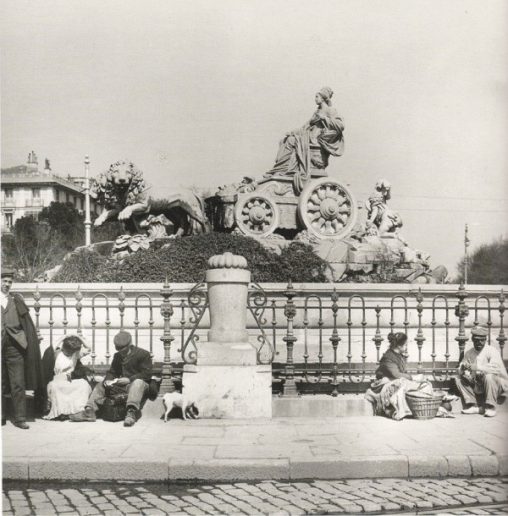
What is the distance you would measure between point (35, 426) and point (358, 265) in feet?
34.7

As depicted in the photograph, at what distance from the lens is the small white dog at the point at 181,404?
8852 millimetres

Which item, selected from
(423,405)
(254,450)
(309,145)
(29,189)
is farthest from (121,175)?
(29,189)

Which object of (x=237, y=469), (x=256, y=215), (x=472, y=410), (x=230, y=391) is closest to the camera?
(x=237, y=469)

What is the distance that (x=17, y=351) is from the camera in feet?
28.8

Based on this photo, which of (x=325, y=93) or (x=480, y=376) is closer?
(x=480, y=376)

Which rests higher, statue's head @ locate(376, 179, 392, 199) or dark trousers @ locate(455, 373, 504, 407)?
statue's head @ locate(376, 179, 392, 199)

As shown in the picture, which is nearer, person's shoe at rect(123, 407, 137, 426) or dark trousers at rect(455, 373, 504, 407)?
person's shoe at rect(123, 407, 137, 426)

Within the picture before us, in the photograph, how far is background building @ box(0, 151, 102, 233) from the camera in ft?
181

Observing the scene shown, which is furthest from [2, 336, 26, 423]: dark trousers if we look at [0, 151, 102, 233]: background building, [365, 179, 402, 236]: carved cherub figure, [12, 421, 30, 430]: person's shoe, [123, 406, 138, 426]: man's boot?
[0, 151, 102, 233]: background building

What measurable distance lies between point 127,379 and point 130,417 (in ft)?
1.90

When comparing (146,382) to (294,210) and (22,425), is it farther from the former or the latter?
(294,210)

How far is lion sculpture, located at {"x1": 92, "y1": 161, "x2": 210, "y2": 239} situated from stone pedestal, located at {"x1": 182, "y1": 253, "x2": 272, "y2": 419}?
8.59 meters

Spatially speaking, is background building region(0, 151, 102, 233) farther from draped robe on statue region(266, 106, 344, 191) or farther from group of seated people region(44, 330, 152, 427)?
group of seated people region(44, 330, 152, 427)

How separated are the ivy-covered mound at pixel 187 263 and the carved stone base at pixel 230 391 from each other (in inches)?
279
